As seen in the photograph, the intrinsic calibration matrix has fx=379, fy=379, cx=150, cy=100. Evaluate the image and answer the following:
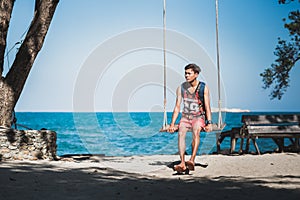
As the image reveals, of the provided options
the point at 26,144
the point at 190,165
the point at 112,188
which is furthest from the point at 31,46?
the point at 112,188

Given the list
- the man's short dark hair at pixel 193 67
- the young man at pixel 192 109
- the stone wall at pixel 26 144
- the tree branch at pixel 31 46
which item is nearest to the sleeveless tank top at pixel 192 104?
the young man at pixel 192 109

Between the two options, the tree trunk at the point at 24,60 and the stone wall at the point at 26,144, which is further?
the tree trunk at the point at 24,60

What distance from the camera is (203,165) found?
280 inches

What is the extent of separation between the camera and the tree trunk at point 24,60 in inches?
316

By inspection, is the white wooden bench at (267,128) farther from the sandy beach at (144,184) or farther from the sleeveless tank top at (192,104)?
the sleeveless tank top at (192,104)

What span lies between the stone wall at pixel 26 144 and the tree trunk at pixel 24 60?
768 mm

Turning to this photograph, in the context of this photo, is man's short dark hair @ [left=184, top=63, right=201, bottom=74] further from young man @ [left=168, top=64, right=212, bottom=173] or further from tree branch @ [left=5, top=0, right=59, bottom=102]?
tree branch @ [left=5, top=0, right=59, bottom=102]

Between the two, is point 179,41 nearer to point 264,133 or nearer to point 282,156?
point 264,133

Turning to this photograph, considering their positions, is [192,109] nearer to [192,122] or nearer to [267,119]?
[192,122]

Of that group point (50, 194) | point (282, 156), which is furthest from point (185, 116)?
point (282, 156)

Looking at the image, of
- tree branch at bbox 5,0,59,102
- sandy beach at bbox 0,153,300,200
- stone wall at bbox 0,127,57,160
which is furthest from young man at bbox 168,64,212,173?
tree branch at bbox 5,0,59,102

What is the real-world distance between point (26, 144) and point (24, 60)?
185 cm

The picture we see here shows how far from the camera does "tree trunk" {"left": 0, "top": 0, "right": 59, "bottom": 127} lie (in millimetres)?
8023

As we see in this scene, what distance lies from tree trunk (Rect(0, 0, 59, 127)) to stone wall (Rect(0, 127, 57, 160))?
2.52ft
